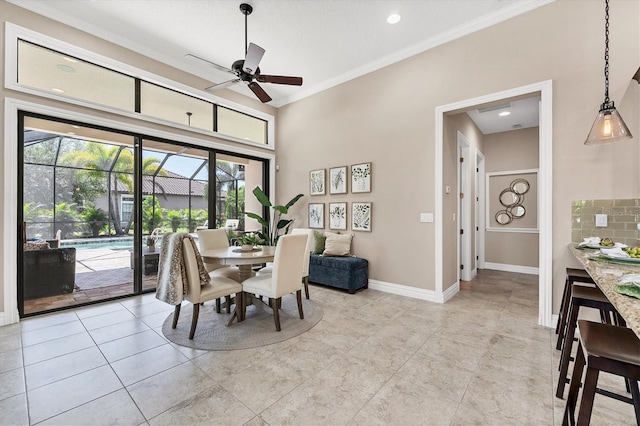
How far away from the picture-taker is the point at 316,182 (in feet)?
16.7

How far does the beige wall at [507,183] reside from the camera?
559cm

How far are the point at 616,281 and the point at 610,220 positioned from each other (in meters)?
1.88

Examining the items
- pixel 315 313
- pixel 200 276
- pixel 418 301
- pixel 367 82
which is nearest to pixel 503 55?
pixel 367 82

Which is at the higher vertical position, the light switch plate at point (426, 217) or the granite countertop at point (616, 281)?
the light switch plate at point (426, 217)

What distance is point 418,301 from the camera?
3748mm

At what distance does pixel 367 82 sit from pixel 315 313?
3.60m

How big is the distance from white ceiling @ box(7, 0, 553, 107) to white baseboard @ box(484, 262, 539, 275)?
15.2 ft

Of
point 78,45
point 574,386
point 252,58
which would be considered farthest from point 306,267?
point 78,45

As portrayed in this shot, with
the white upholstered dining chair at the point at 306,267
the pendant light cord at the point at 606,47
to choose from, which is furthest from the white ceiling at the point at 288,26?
the white upholstered dining chair at the point at 306,267

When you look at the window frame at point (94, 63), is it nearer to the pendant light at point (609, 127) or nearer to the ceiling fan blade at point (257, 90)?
the ceiling fan blade at point (257, 90)

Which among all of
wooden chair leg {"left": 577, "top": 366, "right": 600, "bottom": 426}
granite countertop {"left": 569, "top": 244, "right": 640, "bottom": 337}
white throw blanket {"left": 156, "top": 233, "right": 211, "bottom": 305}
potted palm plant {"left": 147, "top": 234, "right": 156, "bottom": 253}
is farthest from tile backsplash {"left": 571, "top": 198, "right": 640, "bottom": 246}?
potted palm plant {"left": 147, "top": 234, "right": 156, "bottom": 253}

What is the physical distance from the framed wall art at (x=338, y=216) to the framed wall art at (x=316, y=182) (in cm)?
37

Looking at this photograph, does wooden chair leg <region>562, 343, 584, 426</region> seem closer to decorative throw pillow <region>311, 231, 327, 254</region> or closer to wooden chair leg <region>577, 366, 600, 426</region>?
wooden chair leg <region>577, 366, 600, 426</region>

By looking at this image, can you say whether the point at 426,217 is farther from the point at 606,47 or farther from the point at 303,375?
the point at 303,375
